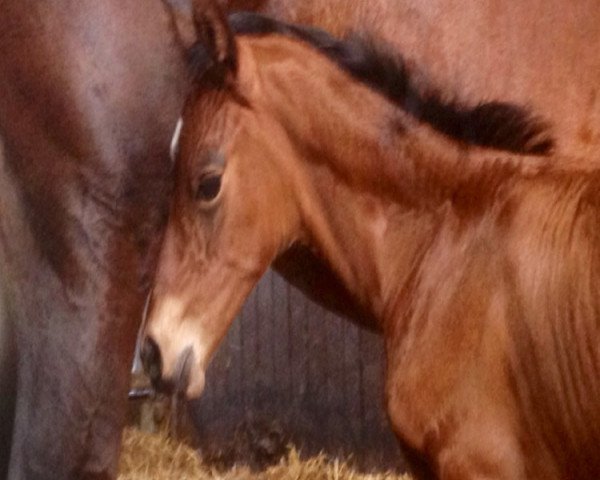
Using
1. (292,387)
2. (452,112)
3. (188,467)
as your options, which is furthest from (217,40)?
(188,467)

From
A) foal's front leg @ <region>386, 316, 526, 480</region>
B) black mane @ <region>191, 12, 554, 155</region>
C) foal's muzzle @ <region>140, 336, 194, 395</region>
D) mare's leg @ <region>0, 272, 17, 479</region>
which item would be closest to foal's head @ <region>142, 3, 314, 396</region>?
foal's muzzle @ <region>140, 336, 194, 395</region>

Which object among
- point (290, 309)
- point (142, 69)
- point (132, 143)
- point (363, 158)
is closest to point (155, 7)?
point (142, 69)

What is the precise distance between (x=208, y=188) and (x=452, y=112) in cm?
48

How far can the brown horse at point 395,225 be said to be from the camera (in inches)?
58.4

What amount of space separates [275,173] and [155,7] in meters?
0.60

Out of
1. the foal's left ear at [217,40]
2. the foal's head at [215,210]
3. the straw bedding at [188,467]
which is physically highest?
the foal's left ear at [217,40]

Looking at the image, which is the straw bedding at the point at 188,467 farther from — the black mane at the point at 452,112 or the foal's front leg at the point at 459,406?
the black mane at the point at 452,112

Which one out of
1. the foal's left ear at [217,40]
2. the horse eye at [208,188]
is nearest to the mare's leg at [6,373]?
the horse eye at [208,188]

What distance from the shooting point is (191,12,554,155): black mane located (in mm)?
1662

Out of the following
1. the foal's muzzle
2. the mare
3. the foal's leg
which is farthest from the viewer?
the mare

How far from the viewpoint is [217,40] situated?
164cm

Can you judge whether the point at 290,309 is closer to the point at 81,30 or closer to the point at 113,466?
the point at 113,466

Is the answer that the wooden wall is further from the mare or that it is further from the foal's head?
the foal's head

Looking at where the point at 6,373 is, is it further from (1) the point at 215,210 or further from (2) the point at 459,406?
(2) the point at 459,406
